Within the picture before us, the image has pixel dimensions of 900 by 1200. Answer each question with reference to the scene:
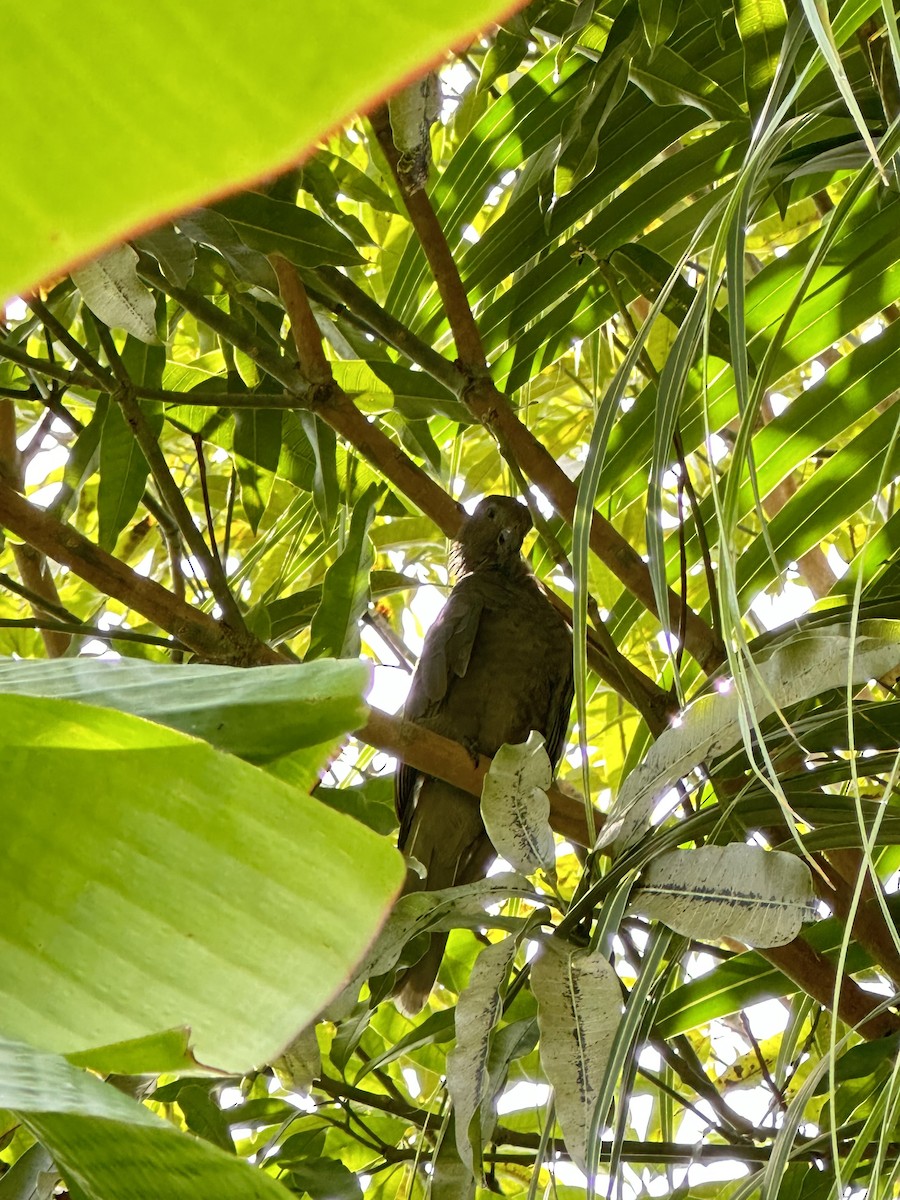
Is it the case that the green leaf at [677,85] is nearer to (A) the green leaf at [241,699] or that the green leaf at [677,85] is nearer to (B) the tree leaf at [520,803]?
(B) the tree leaf at [520,803]

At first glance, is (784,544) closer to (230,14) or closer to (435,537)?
(435,537)

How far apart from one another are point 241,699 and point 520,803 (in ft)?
1.70

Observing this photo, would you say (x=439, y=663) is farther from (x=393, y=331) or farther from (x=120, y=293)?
(x=120, y=293)

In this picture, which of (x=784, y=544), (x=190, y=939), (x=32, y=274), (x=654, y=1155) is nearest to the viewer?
(x=32, y=274)

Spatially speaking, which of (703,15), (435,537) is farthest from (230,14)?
(435,537)

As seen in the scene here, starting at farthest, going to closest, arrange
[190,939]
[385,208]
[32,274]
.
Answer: [385,208] < [190,939] < [32,274]

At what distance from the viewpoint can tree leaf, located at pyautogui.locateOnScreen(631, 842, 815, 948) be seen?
680 mm

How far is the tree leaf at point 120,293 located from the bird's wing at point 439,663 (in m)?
1.22

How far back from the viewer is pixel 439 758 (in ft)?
3.91

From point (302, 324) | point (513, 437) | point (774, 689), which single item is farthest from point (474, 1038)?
point (302, 324)

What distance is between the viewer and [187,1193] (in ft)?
0.83

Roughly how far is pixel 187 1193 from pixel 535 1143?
1.06m

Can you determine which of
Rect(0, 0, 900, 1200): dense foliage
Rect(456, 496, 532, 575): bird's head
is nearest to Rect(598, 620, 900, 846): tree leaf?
Rect(0, 0, 900, 1200): dense foliage

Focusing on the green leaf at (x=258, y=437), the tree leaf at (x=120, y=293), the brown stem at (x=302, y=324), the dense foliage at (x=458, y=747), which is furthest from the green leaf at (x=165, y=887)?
the green leaf at (x=258, y=437)
